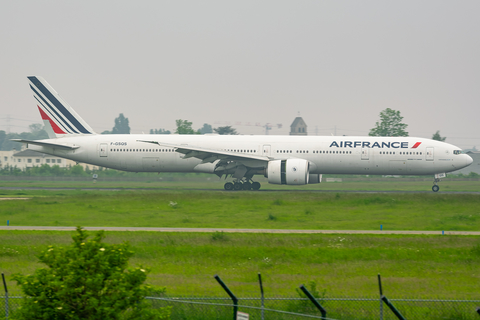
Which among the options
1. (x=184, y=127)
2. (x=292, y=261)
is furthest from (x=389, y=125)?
(x=292, y=261)

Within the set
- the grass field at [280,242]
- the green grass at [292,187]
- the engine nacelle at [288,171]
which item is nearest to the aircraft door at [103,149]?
the green grass at [292,187]

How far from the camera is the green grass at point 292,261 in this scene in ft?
51.4

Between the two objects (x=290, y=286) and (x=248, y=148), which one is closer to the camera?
(x=290, y=286)

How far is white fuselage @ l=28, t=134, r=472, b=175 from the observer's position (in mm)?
45625

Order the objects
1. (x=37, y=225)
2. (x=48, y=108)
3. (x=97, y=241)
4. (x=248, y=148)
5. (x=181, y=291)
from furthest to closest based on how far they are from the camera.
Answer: (x=48, y=108)
(x=248, y=148)
(x=37, y=225)
(x=181, y=291)
(x=97, y=241)

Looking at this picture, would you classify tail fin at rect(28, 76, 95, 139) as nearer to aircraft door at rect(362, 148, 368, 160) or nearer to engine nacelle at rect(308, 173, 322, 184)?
engine nacelle at rect(308, 173, 322, 184)

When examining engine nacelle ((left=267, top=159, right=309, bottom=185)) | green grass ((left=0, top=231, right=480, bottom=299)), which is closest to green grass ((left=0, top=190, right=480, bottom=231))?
engine nacelle ((left=267, top=159, right=309, bottom=185))

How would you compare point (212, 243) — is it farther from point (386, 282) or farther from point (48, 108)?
point (48, 108)

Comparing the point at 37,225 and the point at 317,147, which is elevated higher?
the point at 317,147

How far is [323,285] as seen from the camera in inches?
628

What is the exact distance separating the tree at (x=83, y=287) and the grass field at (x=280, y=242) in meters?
A: 5.57

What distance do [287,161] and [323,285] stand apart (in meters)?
28.8

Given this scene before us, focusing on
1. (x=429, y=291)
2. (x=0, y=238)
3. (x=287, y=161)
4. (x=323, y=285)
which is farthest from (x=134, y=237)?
(x=287, y=161)

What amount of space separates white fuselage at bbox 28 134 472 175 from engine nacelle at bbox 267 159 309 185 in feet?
6.05
